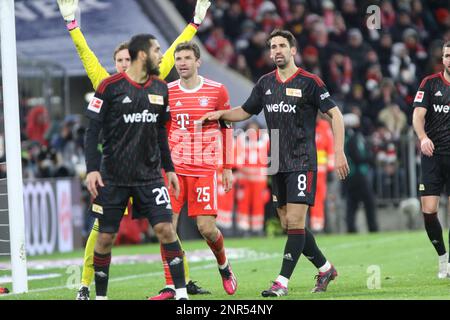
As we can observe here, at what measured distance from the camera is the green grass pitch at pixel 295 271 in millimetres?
10945

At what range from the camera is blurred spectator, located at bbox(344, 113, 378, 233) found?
74.3 ft

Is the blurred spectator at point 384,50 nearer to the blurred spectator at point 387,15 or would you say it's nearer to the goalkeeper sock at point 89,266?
the blurred spectator at point 387,15

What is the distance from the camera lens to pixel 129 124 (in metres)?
9.48

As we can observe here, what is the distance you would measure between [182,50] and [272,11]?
17.5 metres

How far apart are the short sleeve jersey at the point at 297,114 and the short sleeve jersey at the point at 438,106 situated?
1520 mm

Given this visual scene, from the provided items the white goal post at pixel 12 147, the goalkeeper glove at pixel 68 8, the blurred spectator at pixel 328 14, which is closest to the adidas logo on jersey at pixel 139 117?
the goalkeeper glove at pixel 68 8

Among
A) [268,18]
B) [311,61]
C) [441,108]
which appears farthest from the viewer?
[268,18]

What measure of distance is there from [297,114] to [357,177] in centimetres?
1203

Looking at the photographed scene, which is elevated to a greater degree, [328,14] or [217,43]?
[328,14]

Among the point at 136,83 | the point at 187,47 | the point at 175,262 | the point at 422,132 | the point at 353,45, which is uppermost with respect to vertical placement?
Result: the point at 353,45

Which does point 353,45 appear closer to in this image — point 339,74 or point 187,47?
point 339,74

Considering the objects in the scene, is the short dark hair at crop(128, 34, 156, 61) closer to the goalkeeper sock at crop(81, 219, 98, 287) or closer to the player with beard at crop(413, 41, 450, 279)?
the goalkeeper sock at crop(81, 219, 98, 287)

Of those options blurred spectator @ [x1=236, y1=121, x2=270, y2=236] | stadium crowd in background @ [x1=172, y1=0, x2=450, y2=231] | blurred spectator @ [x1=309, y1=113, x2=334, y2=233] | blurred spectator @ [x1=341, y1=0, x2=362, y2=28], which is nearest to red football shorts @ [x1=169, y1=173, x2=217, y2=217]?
blurred spectator @ [x1=236, y1=121, x2=270, y2=236]

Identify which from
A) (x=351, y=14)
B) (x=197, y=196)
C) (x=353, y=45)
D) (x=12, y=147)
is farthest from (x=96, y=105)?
(x=351, y=14)
